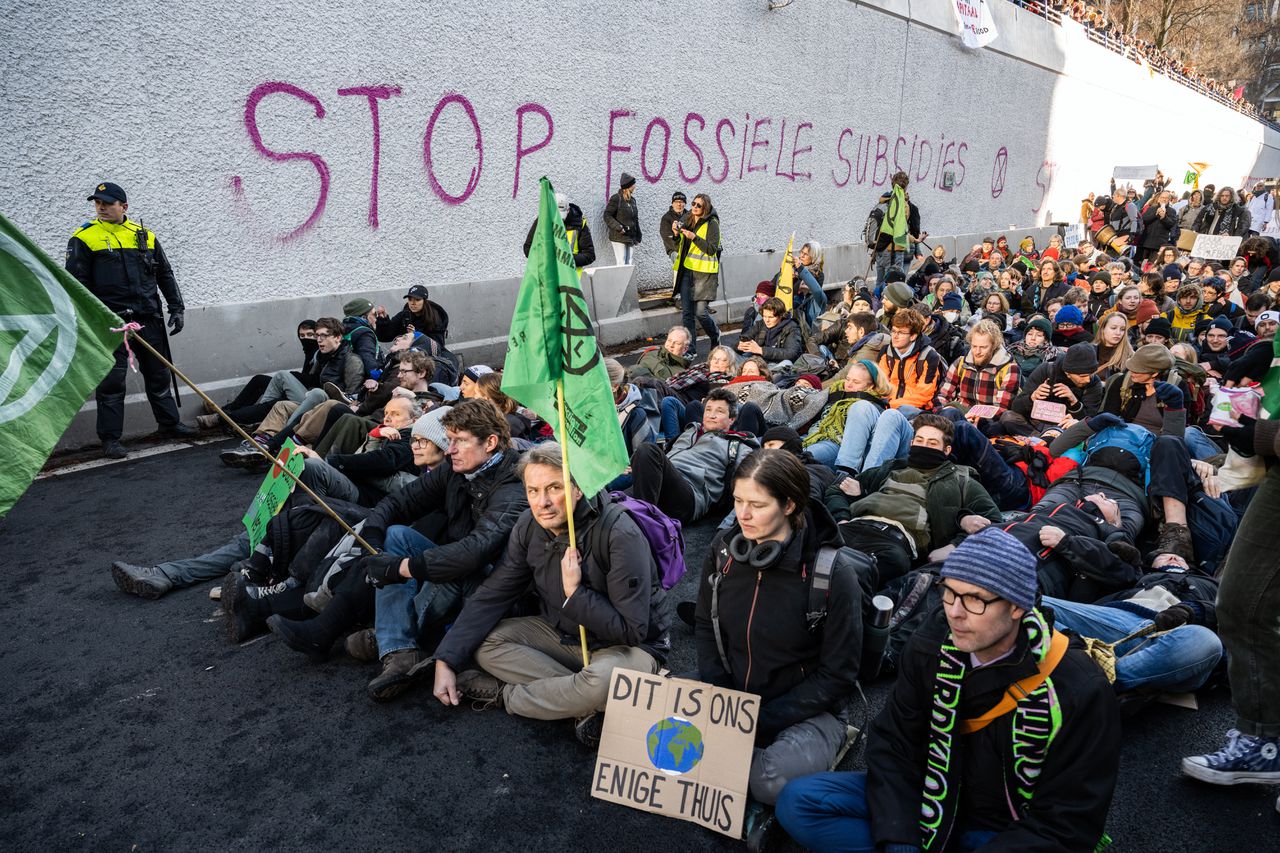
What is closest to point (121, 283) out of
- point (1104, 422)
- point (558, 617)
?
point (558, 617)

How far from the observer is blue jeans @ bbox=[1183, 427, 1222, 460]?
5.12 metres

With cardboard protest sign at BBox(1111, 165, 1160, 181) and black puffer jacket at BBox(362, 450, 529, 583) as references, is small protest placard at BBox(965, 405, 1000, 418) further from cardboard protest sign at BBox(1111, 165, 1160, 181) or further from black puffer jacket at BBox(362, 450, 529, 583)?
cardboard protest sign at BBox(1111, 165, 1160, 181)

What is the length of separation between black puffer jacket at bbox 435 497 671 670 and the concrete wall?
17.2 ft

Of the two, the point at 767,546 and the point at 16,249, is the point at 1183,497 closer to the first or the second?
the point at 767,546

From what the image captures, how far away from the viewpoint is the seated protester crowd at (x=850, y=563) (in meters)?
2.21

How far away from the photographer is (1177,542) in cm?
420

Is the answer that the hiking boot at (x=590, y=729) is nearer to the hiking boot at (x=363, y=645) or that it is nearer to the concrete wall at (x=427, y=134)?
the hiking boot at (x=363, y=645)

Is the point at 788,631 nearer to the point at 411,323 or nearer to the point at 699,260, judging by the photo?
the point at 411,323

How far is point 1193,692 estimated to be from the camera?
343 cm

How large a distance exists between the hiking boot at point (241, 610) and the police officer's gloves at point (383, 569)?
0.84m

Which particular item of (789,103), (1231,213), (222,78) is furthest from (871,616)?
(1231,213)

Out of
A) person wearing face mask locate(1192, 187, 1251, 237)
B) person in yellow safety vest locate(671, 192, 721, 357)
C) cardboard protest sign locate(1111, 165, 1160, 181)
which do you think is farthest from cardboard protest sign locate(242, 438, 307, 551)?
cardboard protest sign locate(1111, 165, 1160, 181)

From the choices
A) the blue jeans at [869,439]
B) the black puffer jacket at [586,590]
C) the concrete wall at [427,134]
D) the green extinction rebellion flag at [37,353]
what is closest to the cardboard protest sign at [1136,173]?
the concrete wall at [427,134]

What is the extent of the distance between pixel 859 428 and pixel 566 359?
304 centimetres
